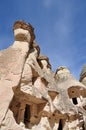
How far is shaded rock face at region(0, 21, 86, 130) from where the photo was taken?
10321mm

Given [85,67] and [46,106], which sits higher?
[85,67]

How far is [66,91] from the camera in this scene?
1883 centimetres

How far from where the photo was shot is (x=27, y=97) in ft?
39.2

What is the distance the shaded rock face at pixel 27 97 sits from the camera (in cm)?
1032

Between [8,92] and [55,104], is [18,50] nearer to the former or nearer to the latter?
[8,92]

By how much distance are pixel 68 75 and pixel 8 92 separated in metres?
12.3

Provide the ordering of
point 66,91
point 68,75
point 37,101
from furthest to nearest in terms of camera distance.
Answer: point 68,75
point 66,91
point 37,101

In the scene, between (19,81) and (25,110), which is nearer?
(19,81)

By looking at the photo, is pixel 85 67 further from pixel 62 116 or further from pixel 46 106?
pixel 46 106

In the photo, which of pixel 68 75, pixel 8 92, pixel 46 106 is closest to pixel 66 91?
pixel 68 75

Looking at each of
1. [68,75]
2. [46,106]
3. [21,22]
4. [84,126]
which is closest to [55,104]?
[46,106]

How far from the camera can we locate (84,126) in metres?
15.8

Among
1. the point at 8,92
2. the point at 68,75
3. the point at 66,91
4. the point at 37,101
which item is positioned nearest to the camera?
the point at 8,92

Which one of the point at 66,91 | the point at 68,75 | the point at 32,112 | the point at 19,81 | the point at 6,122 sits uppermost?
the point at 68,75
